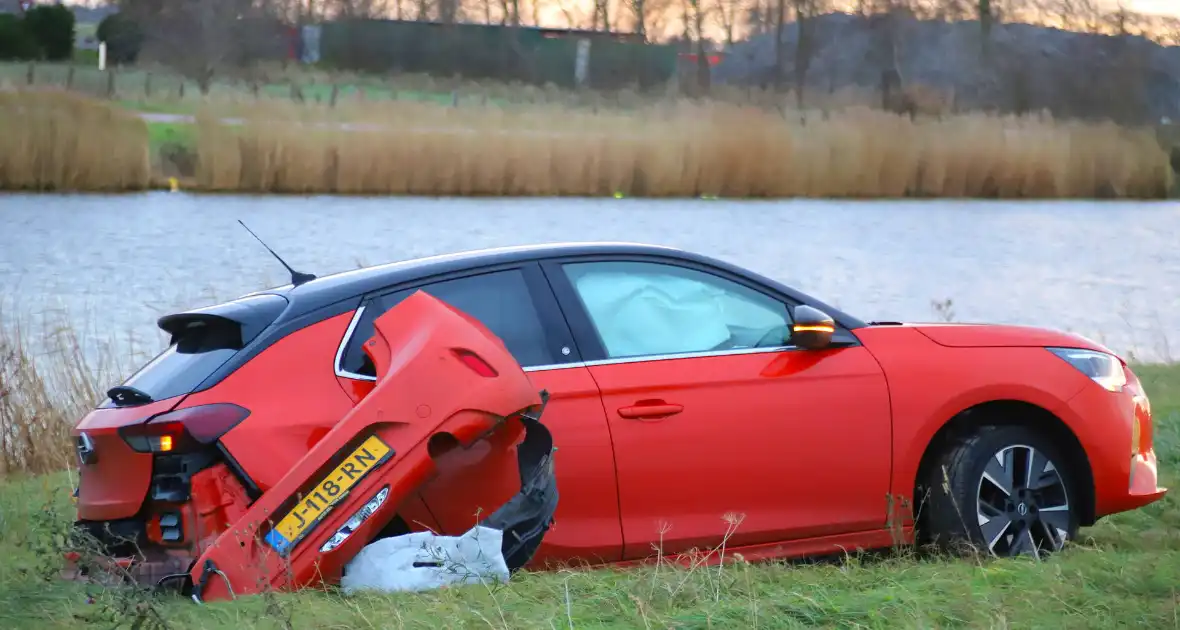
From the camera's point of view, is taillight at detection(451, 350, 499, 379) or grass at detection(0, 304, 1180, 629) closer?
grass at detection(0, 304, 1180, 629)

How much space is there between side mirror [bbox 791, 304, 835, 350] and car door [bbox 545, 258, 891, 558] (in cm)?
6

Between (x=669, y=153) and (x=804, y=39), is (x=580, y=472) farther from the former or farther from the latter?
(x=804, y=39)

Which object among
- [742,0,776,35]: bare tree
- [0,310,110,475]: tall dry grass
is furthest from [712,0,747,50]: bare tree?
[0,310,110,475]: tall dry grass

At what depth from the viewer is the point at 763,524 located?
19.0 ft

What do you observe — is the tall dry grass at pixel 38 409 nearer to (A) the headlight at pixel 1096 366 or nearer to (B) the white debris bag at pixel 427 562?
(B) the white debris bag at pixel 427 562

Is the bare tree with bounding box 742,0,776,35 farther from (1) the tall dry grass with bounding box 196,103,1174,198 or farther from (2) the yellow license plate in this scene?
(2) the yellow license plate

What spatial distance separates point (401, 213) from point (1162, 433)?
2154 centimetres

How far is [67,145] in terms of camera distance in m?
27.2

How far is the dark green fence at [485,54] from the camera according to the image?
32.8 meters

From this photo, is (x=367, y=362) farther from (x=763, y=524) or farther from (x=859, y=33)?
(x=859, y=33)

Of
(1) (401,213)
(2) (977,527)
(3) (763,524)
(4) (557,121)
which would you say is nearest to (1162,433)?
(2) (977,527)

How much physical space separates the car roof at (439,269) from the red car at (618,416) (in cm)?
1

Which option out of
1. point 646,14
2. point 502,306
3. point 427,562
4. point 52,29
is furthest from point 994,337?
point 52,29

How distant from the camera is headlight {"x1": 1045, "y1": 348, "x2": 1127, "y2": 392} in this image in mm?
6227
